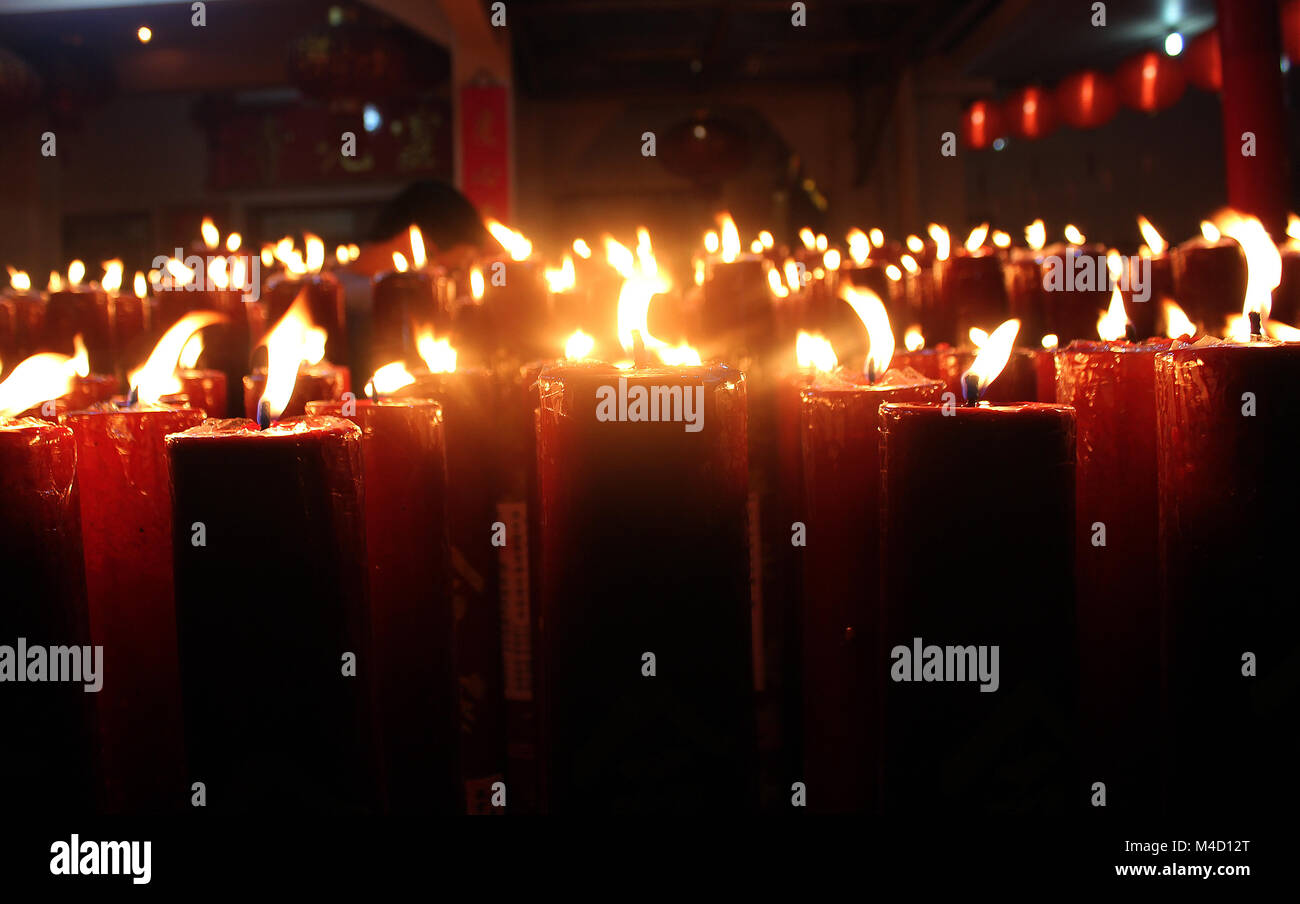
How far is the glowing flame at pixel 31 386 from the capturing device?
55cm

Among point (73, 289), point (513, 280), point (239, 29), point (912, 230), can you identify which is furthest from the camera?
point (912, 230)

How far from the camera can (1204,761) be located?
500 mm

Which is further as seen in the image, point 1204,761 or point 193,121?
point 193,121

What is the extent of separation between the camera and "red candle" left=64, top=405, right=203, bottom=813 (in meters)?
0.61

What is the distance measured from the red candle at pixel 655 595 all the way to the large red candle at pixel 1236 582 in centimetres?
25

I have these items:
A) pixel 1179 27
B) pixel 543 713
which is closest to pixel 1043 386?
pixel 543 713

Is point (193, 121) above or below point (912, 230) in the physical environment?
above

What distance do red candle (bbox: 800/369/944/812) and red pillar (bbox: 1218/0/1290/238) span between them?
2.89 metres

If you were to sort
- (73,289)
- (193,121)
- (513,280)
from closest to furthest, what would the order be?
(513,280) < (73,289) < (193,121)

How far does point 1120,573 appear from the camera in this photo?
0.61 meters

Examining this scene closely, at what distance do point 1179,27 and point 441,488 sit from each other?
9.28 meters

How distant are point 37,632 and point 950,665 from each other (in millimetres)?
485
